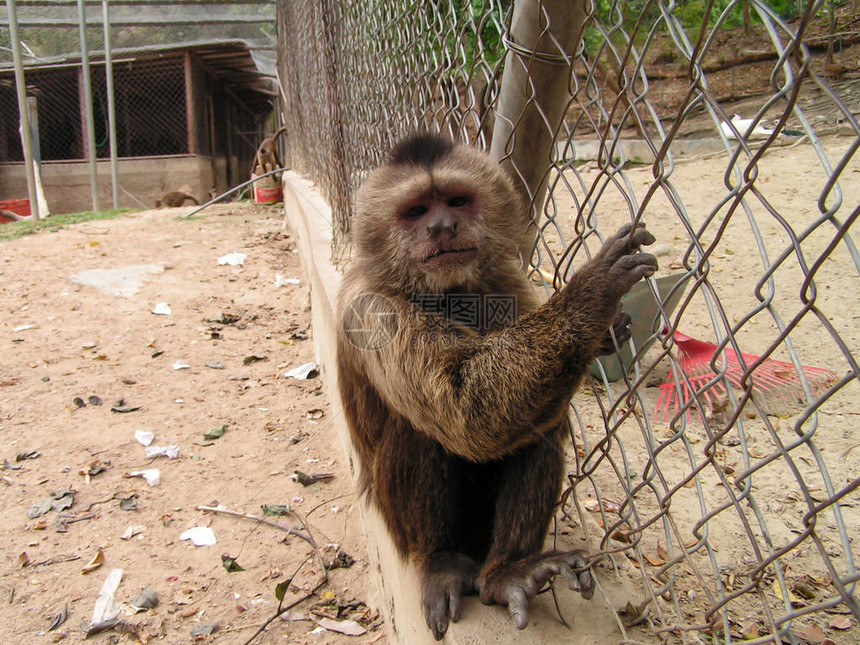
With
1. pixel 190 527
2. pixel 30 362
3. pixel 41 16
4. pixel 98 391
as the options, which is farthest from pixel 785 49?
pixel 41 16

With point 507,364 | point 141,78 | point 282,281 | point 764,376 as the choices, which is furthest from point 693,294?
point 141,78

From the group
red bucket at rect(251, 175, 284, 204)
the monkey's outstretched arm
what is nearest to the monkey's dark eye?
the monkey's outstretched arm

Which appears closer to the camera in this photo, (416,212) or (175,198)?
(416,212)

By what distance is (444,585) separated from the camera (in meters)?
2.06

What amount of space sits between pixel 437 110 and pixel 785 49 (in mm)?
2410

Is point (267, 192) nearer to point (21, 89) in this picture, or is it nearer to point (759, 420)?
point (21, 89)

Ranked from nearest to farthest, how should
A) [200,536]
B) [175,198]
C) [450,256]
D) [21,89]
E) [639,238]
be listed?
[639,238] < [450,256] < [200,536] < [21,89] < [175,198]

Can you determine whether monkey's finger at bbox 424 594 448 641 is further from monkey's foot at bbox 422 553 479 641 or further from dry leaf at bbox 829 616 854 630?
dry leaf at bbox 829 616 854 630

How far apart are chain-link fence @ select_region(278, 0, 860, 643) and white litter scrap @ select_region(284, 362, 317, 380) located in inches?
45.1

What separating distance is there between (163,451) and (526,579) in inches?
116

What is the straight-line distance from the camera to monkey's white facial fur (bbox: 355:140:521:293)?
242cm

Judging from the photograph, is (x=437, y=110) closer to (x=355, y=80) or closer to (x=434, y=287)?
(x=434, y=287)

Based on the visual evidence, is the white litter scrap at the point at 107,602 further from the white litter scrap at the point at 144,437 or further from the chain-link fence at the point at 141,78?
the chain-link fence at the point at 141,78

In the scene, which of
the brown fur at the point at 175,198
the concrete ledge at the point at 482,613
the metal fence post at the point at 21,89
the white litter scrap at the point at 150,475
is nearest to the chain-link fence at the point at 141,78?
the metal fence post at the point at 21,89
